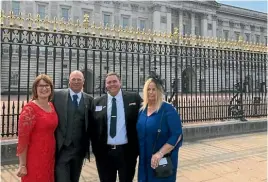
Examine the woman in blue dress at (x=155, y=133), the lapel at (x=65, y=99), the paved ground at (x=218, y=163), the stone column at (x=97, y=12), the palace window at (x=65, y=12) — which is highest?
the stone column at (x=97, y=12)

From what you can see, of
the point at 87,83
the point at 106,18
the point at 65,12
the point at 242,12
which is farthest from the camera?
the point at 242,12

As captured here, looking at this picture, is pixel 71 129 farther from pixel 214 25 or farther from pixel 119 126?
pixel 214 25

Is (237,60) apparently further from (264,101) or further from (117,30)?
(117,30)

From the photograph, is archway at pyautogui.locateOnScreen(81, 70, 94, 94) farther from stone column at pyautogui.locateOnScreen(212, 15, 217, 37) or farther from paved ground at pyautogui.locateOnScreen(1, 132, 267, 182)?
stone column at pyautogui.locateOnScreen(212, 15, 217, 37)

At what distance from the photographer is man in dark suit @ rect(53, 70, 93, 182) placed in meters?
3.29

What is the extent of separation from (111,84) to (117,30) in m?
4.24

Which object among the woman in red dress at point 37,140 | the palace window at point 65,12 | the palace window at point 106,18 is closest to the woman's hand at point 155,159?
the woman in red dress at point 37,140

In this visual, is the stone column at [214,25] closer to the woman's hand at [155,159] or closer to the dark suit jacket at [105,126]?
the dark suit jacket at [105,126]

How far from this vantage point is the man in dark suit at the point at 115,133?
347 centimetres

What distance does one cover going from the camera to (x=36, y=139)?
9.96ft

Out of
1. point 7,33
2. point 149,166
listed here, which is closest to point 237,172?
point 149,166

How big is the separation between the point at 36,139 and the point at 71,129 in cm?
46

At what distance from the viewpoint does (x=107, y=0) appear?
43.6m

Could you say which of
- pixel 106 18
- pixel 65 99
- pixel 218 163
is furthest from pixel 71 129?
pixel 106 18
